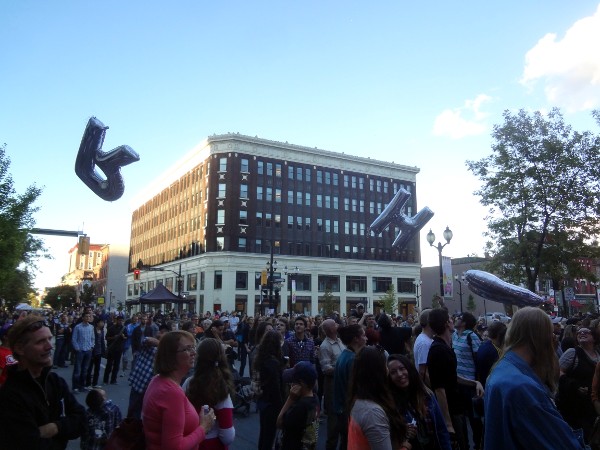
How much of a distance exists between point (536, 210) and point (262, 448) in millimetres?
24158

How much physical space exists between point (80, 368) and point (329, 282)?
2256 inches

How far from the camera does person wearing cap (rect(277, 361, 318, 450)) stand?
4.75 metres

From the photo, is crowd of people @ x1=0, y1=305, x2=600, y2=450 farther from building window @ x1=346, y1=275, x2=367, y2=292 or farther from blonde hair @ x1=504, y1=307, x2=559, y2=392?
building window @ x1=346, y1=275, x2=367, y2=292

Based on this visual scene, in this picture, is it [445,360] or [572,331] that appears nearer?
[445,360]

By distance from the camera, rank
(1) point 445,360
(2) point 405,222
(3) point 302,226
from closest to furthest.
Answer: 1. (1) point 445,360
2. (2) point 405,222
3. (3) point 302,226

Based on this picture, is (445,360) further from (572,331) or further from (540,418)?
(572,331)

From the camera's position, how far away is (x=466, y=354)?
7129 mm

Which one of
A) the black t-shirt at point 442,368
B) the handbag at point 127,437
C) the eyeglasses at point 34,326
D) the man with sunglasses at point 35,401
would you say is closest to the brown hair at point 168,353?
the handbag at point 127,437

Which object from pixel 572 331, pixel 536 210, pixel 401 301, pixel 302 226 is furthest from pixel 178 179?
pixel 572 331

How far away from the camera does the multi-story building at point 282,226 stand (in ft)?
211

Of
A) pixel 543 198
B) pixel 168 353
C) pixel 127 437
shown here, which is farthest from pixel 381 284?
pixel 127 437

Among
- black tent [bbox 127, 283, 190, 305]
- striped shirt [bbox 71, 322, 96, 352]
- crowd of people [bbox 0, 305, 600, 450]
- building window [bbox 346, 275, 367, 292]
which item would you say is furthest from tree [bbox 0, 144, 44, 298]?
building window [bbox 346, 275, 367, 292]

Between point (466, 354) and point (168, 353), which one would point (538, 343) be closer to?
Result: point (168, 353)

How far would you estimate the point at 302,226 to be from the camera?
227 ft
